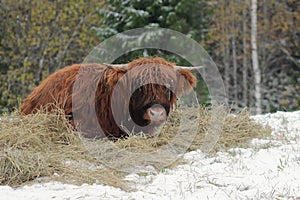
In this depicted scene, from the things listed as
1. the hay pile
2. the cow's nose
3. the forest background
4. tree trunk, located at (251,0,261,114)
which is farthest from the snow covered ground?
tree trunk, located at (251,0,261,114)

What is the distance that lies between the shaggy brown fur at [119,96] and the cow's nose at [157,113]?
0.26ft

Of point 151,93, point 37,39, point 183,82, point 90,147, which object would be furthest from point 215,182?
point 37,39

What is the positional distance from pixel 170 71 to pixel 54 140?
1600mm

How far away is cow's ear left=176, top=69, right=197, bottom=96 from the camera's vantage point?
6.26 m

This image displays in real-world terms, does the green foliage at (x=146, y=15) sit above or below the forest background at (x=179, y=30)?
above

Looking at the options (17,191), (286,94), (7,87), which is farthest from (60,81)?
(286,94)

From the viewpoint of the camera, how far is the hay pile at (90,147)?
422cm

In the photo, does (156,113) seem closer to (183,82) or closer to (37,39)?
(183,82)

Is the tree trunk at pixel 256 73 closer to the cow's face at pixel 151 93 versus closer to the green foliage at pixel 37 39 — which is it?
the green foliage at pixel 37 39

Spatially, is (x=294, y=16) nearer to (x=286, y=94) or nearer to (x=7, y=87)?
(x=286, y=94)

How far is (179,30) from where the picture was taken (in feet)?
42.0

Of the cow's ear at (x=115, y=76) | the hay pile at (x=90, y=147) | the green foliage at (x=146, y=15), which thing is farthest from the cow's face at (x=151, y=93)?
the green foliage at (x=146, y=15)

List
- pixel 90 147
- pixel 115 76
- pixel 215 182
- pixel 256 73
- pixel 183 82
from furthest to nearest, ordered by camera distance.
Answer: pixel 256 73 < pixel 183 82 < pixel 115 76 < pixel 90 147 < pixel 215 182

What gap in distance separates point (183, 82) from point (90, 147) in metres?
1.71
